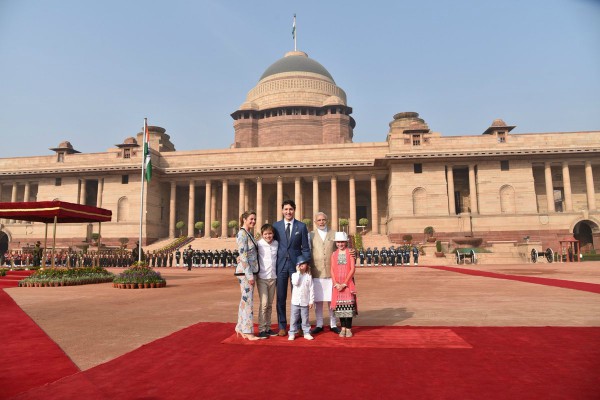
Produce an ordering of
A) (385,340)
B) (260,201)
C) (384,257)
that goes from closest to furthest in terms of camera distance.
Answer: (385,340) < (384,257) < (260,201)

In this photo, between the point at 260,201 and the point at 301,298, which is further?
the point at 260,201

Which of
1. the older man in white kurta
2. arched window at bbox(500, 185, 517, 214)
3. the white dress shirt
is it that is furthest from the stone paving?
arched window at bbox(500, 185, 517, 214)

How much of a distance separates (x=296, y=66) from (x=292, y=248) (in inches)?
2544

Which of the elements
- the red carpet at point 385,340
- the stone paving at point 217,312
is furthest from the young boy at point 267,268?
the stone paving at point 217,312

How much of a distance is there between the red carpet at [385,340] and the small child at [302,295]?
0.71 feet

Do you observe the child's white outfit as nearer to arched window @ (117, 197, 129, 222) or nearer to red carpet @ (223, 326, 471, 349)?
red carpet @ (223, 326, 471, 349)

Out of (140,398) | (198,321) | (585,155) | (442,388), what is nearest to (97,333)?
(198,321)

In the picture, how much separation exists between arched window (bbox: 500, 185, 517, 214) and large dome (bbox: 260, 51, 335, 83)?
3703 centimetres

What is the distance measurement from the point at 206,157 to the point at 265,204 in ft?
32.2

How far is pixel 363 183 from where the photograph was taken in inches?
1982

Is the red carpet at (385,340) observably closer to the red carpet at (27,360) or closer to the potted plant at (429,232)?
the red carpet at (27,360)

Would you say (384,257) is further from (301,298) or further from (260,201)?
(301,298)

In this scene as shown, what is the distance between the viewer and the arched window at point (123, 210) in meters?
44.9

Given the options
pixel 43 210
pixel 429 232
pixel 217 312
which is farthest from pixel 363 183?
pixel 217 312
